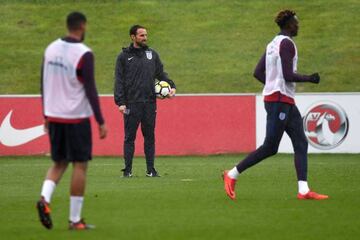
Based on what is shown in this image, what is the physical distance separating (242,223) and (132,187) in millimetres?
4305

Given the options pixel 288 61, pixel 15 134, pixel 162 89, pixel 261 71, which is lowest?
pixel 15 134

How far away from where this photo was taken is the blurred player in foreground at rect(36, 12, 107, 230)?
9.90 m

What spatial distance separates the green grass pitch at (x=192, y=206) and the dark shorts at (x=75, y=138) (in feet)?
2.21

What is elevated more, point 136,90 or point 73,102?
point 73,102

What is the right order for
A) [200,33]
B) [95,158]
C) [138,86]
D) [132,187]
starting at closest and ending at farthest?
[132,187]
[138,86]
[95,158]
[200,33]

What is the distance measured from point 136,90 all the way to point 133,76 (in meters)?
0.21

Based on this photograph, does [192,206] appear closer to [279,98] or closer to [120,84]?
[279,98]

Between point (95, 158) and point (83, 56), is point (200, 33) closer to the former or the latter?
point (95, 158)

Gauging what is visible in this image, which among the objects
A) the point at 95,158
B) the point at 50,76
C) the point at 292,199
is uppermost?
the point at 50,76

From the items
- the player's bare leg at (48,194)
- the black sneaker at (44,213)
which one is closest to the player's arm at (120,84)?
the player's bare leg at (48,194)

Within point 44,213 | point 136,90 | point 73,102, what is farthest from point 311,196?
point 136,90

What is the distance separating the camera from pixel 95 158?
22.5 metres

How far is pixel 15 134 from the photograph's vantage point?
75.5 feet

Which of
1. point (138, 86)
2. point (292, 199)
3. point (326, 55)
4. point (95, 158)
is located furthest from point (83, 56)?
point (326, 55)
